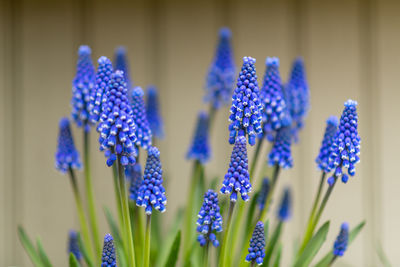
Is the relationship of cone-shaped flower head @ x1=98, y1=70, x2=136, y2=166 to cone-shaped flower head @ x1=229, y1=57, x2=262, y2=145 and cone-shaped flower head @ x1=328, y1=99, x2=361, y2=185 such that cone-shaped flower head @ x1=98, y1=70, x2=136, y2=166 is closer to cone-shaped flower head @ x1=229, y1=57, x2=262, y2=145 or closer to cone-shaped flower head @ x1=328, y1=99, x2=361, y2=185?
cone-shaped flower head @ x1=229, y1=57, x2=262, y2=145

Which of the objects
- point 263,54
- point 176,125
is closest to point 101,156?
point 176,125

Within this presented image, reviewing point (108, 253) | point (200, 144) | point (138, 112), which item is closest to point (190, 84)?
point (200, 144)

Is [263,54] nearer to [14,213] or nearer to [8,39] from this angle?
[8,39]

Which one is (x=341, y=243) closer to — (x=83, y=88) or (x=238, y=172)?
(x=238, y=172)

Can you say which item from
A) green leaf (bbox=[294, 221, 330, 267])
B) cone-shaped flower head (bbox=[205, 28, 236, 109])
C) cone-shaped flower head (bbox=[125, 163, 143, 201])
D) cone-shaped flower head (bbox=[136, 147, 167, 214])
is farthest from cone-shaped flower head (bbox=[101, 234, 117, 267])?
cone-shaped flower head (bbox=[205, 28, 236, 109])

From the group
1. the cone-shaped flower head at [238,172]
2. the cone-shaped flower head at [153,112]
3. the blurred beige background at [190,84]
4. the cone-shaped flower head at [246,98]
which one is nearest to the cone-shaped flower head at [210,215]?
the cone-shaped flower head at [238,172]

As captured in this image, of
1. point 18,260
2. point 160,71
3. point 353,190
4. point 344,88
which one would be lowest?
point 18,260
